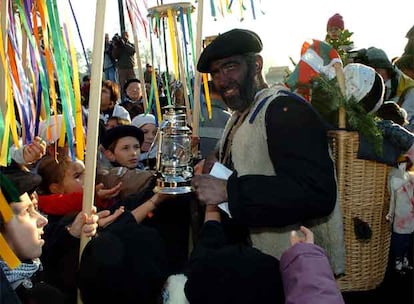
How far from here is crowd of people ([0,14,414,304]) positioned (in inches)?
54.9

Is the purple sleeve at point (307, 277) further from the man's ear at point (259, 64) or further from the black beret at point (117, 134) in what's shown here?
the black beret at point (117, 134)

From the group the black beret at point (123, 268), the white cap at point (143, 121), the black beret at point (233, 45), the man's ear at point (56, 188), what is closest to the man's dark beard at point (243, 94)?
Answer: the black beret at point (233, 45)

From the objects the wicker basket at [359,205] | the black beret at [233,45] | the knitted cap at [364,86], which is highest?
the black beret at [233,45]

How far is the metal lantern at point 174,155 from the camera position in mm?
1968

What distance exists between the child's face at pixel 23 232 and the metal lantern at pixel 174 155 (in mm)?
530

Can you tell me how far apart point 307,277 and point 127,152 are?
2063 mm

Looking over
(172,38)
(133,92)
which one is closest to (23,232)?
(172,38)

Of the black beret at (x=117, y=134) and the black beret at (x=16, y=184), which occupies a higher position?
the black beret at (x=16, y=184)

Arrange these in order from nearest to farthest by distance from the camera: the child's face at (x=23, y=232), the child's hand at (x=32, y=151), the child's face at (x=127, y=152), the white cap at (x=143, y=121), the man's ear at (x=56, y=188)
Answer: the child's face at (x=23, y=232) → the child's hand at (x=32, y=151) → the man's ear at (x=56, y=188) → the child's face at (x=127, y=152) → the white cap at (x=143, y=121)

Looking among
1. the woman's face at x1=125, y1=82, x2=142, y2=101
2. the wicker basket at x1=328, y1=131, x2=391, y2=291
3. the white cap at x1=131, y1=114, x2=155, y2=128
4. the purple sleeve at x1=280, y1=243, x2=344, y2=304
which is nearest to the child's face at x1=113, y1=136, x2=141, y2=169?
the white cap at x1=131, y1=114, x2=155, y2=128

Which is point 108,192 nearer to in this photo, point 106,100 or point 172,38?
point 172,38

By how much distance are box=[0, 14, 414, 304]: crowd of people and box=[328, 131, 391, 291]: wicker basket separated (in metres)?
0.10

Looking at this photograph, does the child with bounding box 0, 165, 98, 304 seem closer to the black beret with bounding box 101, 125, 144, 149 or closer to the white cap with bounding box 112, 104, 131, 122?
the black beret with bounding box 101, 125, 144, 149

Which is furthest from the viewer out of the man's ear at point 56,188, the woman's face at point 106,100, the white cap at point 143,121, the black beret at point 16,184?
the woman's face at point 106,100
